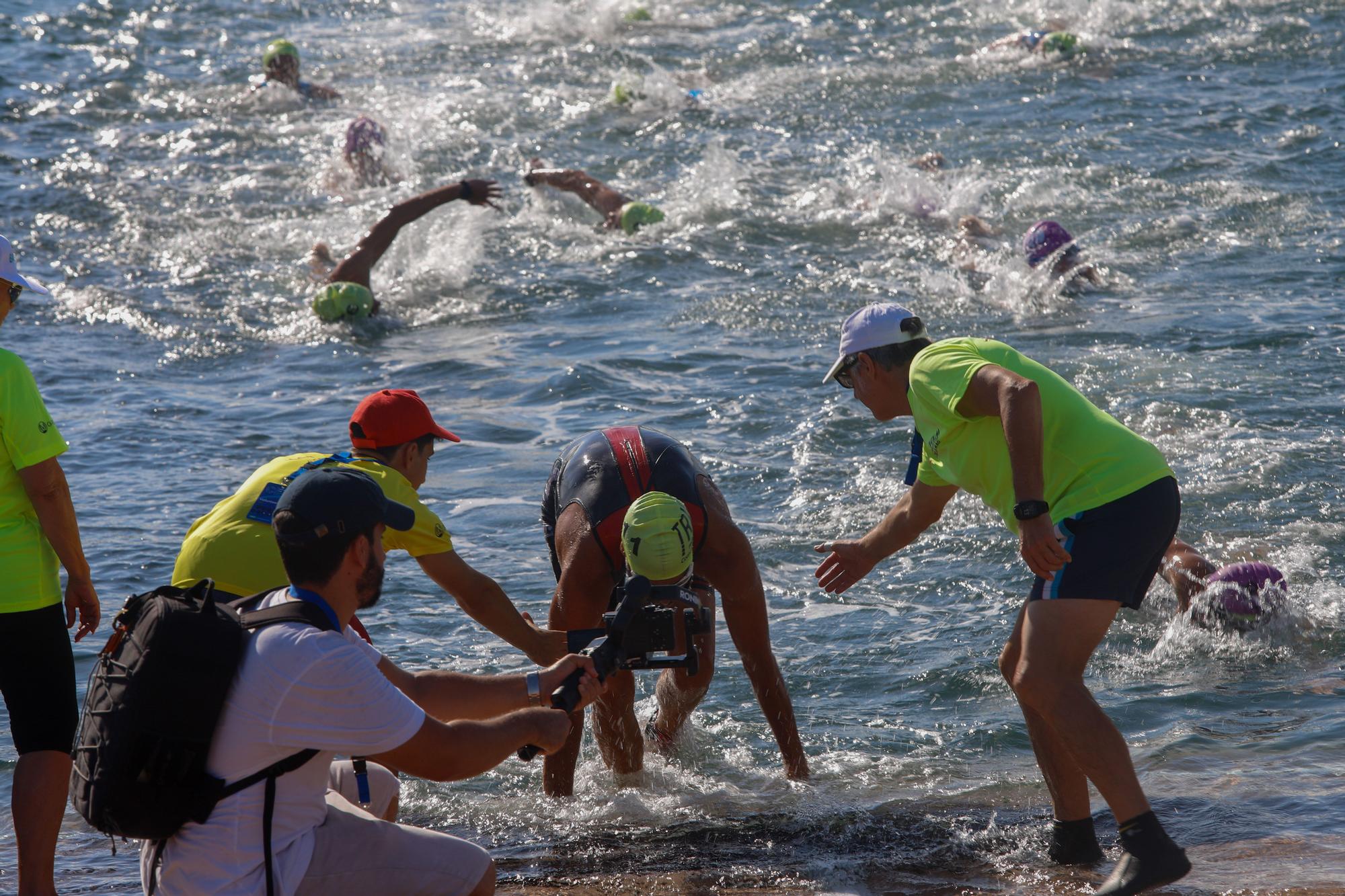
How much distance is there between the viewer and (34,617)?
4602mm

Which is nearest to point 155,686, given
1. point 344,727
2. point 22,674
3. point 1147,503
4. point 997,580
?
point 344,727

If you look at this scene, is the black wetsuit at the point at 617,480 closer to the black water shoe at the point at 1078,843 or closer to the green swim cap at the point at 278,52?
the black water shoe at the point at 1078,843

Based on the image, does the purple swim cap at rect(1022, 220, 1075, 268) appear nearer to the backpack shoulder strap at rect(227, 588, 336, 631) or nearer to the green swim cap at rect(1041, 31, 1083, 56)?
the green swim cap at rect(1041, 31, 1083, 56)

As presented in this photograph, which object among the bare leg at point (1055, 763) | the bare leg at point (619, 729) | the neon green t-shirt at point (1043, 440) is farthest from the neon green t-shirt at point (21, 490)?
the bare leg at point (1055, 763)

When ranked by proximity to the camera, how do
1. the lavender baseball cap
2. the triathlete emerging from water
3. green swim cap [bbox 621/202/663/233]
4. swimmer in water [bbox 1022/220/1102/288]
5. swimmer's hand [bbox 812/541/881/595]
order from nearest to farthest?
the lavender baseball cap → swimmer's hand [bbox 812/541/881/595] → the triathlete emerging from water → swimmer in water [bbox 1022/220/1102/288] → green swim cap [bbox 621/202/663/233]

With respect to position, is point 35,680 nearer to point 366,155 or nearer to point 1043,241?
point 1043,241

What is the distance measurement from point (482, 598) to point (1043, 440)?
75.9 inches

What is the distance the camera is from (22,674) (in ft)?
15.0

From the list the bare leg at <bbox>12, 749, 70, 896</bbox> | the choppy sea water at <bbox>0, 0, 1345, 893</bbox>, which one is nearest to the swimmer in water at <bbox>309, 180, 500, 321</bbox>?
the choppy sea water at <bbox>0, 0, 1345, 893</bbox>

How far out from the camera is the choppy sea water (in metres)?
5.58

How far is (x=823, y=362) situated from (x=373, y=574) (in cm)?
800

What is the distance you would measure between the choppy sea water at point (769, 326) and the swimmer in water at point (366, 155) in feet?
0.84

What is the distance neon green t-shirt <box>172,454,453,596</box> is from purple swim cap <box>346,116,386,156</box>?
12903mm

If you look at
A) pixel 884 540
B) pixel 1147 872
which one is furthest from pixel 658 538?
pixel 1147 872
